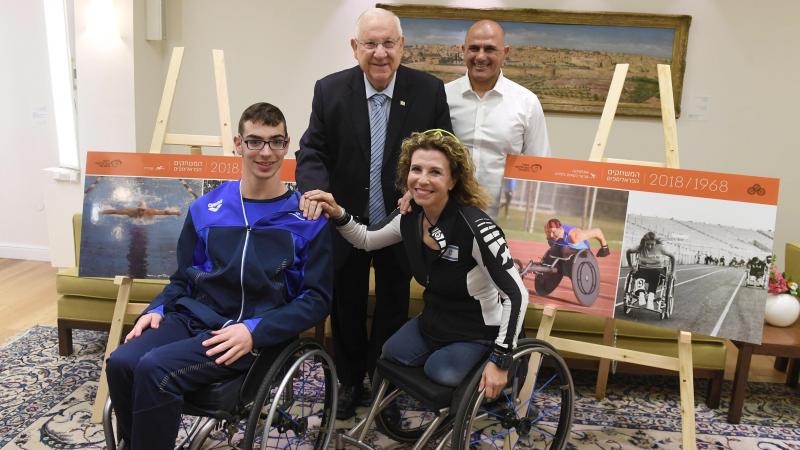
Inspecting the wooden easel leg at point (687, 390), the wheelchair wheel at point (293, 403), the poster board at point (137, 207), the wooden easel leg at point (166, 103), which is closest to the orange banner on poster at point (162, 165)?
the poster board at point (137, 207)

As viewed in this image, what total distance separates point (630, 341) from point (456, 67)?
2.16 metres

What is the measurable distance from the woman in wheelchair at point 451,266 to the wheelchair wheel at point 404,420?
0.17 metres

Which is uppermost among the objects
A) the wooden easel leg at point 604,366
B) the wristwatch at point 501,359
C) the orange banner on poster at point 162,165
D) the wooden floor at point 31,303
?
the orange banner on poster at point 162,165

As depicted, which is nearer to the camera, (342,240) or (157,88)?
(342,240)

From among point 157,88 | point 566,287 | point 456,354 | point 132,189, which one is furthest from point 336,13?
point 456,354

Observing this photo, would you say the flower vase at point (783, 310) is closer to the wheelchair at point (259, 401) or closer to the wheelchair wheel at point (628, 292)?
the wheelchair wheel at point (628, 292)

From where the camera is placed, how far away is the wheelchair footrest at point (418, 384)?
1.74m

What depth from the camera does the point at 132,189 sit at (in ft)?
7.89

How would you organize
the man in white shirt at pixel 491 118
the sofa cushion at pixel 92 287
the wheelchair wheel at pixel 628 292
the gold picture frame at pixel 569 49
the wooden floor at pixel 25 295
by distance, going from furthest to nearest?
the gold picture frame at pixel 569 49, the wooden floor at pixel 25 295, the sofa cushion at pixel 92 287, the man in white shirt at pixel 491 118, the wheelchair wheel at pixel 628 292

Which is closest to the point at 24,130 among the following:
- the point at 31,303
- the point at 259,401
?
the point at 31,303

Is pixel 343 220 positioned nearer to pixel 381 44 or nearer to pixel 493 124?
pixel 381 44

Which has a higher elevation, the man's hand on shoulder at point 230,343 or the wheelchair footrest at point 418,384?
the man's hand on shoulder at point 230,343

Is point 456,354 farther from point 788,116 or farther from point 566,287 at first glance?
point 788,116

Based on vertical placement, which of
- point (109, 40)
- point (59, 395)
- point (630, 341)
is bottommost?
point (59, 395)
